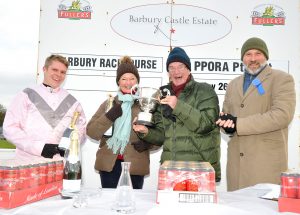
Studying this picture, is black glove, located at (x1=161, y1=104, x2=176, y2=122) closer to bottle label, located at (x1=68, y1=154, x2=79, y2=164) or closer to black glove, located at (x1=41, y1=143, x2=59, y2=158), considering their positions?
black glove, located at (x1=41, y1=143, x2=59, y2=158)

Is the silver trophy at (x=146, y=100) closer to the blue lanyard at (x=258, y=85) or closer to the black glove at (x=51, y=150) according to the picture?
the black glove at (x=51, y=150)

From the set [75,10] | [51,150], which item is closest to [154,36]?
[75,10]

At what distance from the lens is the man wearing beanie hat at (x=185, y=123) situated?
2.26 meters

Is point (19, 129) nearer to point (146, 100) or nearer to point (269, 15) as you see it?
point (146, 100)

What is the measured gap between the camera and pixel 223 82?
145 inches

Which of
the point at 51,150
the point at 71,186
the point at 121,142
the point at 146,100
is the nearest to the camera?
the point at 71,186

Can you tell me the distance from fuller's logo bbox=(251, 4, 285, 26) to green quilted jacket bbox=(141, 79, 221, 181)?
5.20 ft

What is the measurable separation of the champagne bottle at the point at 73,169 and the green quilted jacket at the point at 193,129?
80cm

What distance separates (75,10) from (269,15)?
2.08 metres

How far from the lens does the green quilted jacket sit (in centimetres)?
226

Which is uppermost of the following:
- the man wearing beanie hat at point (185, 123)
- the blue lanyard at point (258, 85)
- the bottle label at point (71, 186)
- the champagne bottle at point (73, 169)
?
the blue lanyard at point (258, 85)

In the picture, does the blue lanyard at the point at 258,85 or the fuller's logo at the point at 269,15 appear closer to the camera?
the blue lanyard at the point at 258,85

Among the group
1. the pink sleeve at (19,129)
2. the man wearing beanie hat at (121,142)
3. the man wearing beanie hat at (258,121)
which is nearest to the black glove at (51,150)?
the pink sleeve at (19,129)

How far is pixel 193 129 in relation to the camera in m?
2.29
